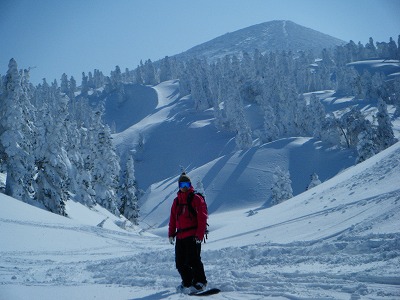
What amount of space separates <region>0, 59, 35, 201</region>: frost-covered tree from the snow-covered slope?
43.3ft

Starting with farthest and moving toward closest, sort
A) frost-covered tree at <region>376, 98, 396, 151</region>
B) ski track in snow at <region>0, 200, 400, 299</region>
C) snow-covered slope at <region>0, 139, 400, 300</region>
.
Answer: frost-covered tree at <region>376, 98, 396, 151</region>, snow-covered slope at <region>0, 139, 400, 300</region>, ski track in snow at <region>0, 200, 400, 299</region>

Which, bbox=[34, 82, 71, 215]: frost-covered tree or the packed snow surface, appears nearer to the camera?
the packed snow surface

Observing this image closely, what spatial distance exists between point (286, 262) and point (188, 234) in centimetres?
276

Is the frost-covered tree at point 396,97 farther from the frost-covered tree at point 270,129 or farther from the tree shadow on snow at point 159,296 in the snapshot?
the tree shadow on snow at point 159,296

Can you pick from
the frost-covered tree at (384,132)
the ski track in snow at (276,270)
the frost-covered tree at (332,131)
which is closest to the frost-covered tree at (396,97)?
the frost-covered tree at (332,131)

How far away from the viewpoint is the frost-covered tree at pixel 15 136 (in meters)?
27.1

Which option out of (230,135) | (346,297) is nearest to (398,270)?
(346,297)

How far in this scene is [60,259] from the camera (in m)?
13.4

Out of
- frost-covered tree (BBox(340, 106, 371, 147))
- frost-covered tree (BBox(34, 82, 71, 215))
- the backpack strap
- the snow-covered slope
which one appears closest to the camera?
the snow-covered slope

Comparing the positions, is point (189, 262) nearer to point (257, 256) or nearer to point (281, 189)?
point (257, 256)

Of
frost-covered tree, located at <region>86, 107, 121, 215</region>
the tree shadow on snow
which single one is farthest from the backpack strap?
frost-covered tree, located at <region>86, 107, 121, 215</region>

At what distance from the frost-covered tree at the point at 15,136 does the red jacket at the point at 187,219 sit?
2376 centimetres

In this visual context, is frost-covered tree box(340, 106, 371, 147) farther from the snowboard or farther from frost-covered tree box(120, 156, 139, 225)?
the snowboard

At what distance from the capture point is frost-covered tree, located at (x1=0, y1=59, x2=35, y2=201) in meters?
27.1
